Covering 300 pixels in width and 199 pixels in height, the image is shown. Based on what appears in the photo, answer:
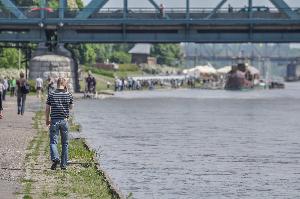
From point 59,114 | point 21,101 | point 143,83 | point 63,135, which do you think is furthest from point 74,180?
point 143,83

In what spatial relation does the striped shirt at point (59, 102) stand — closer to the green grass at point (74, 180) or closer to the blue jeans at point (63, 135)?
the blue jeans at point (63, 135)

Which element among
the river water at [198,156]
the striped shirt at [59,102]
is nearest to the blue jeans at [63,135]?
the striped shirt at [59,102]

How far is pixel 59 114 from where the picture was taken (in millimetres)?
24734

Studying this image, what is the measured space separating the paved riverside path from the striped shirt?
5.02 ft

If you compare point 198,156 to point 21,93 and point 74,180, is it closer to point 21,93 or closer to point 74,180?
point 74,180

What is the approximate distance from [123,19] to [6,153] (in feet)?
261

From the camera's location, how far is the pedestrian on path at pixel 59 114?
24.6 meters

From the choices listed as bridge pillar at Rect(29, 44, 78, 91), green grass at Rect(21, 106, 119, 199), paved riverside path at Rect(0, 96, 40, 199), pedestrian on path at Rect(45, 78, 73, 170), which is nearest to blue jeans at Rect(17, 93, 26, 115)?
paved riverside path at Rect(0, 96, 40, 199)

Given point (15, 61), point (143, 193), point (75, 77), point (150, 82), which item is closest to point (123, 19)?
point (75, 77)

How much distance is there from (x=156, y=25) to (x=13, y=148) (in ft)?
256

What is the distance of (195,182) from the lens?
23.7 meters

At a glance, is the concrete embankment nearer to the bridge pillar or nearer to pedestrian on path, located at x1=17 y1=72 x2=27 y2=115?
pedestrian on path, located at x1=17 y1=72 x2=27 y2=115

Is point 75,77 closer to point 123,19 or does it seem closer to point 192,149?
point 123,19

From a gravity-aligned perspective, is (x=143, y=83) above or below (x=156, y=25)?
below
